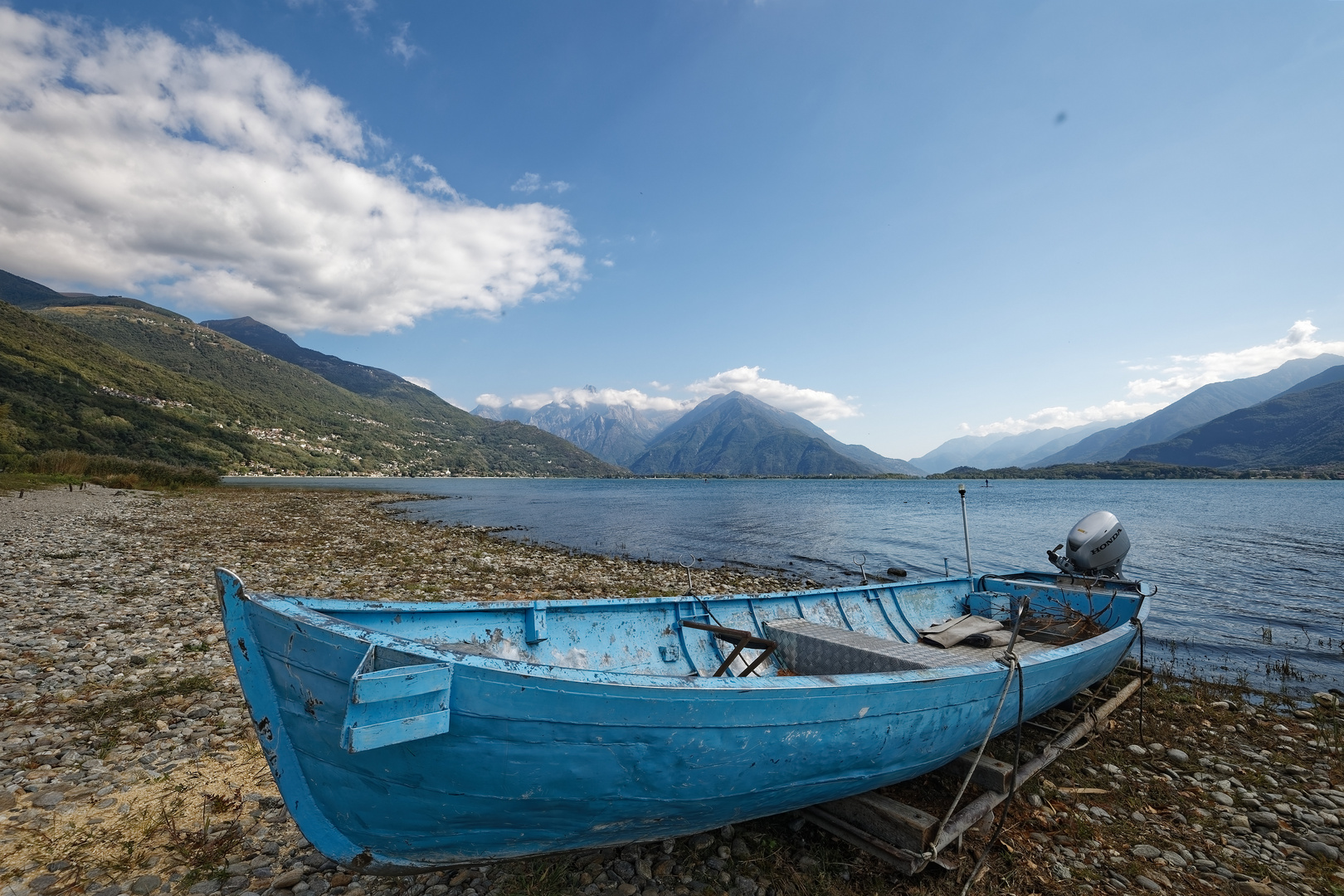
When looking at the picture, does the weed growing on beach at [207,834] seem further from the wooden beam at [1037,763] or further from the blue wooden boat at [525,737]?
the wooden beam at [1037,763]

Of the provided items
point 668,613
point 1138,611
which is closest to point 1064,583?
point 1138,611

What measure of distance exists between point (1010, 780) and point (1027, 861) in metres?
0.73

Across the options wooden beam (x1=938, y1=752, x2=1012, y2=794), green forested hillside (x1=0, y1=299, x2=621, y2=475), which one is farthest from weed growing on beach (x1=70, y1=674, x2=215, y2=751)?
green forested hillside (x1=0, y1=299, x2=621, y2=475)

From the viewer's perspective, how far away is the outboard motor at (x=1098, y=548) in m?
12.2

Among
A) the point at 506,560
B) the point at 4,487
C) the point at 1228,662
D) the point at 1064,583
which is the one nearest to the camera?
the point at 1064,583

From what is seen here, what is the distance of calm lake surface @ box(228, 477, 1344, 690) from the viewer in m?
14.8

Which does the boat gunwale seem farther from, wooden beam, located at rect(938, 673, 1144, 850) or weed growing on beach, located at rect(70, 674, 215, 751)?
weed growing on beach, located at rect(70, 674, 215, 751)

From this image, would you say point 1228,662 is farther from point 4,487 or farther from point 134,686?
point 4,487

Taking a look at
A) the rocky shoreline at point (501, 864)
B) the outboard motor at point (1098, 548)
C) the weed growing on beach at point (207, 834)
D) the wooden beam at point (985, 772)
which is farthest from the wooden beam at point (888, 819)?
the outboard motor at point (1098, 548)

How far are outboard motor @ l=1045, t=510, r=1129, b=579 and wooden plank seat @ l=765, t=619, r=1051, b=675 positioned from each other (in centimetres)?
605

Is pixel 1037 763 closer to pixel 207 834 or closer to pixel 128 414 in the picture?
pixel 207 834

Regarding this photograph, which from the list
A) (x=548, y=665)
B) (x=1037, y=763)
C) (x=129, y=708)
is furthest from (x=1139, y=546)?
(x=129, y=708)

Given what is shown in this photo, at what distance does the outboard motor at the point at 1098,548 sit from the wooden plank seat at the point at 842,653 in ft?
19.8

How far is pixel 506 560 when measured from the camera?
945 inches
